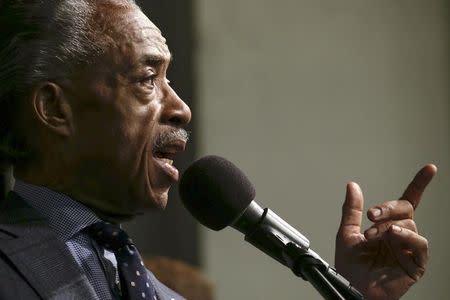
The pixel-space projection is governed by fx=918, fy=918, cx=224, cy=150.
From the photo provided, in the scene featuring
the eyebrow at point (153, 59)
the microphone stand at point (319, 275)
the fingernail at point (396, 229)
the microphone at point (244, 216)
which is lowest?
the fingernail at point (396, 229)

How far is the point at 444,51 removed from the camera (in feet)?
12.1

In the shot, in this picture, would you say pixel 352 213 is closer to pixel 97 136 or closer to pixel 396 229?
pixel 396 229

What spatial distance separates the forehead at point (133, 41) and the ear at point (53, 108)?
0.44 feet

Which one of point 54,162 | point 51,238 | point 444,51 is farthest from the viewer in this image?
point 444,51

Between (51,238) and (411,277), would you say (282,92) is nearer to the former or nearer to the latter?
(411,277)

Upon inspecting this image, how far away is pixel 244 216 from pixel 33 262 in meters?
0.39

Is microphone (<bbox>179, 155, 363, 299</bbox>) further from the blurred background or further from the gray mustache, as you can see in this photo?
the blurred background

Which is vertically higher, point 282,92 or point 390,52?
point 390,52

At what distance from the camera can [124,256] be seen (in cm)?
177

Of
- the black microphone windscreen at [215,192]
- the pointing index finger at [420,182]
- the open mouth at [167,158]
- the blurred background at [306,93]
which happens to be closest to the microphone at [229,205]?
the black microphone windscreen at [215,192]

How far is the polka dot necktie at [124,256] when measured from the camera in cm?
173

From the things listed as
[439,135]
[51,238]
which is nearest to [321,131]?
[439,135]

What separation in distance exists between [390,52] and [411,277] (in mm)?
1970

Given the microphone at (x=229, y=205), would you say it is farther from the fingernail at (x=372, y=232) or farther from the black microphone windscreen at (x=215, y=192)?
the fingernail at (x=372, y=232)
